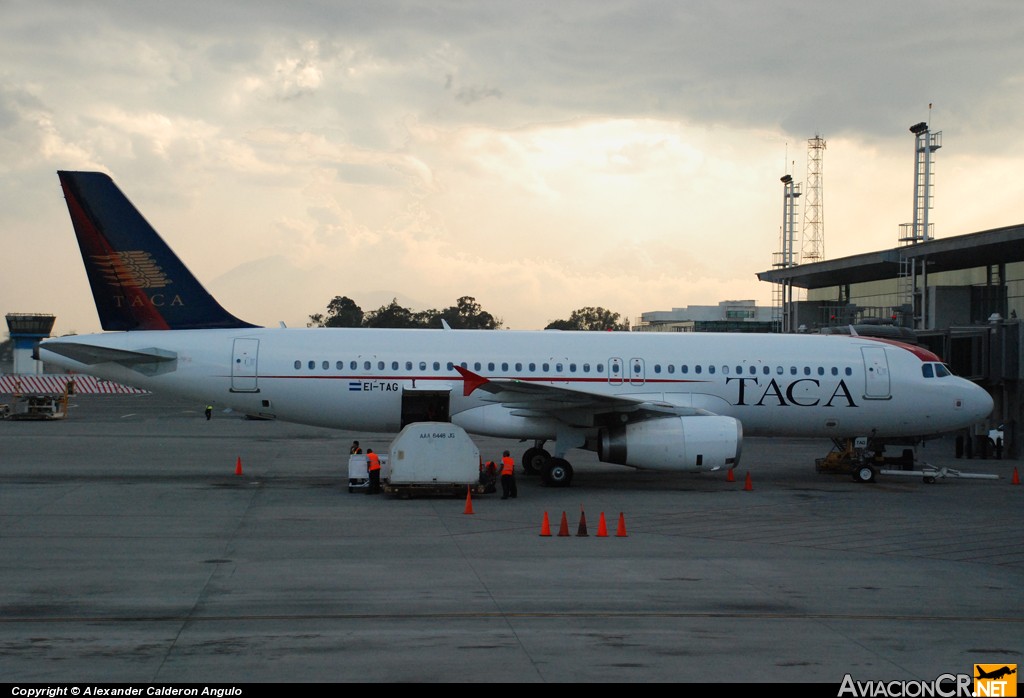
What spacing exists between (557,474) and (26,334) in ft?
276

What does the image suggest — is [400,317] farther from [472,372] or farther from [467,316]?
[472,372]

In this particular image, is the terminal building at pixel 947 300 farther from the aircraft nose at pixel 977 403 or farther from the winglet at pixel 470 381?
the winglet at pixel 470 381

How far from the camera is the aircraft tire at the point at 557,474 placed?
24016mm

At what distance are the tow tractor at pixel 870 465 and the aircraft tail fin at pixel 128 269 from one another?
17280mm

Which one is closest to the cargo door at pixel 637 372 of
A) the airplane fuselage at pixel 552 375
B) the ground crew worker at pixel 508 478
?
the airplane fuselage at pixel 552 375

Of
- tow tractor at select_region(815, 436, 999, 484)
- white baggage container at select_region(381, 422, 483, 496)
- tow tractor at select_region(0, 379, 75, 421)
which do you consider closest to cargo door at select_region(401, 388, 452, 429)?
white baggage container at select_region(381, 422, 483, 496)

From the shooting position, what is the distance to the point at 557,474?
24016mm

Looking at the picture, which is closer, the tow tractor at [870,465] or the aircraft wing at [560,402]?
the aircraft wing at [560,402]

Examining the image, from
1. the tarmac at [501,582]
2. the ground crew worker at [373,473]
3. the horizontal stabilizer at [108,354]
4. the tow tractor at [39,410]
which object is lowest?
the tarmac at [501,582]

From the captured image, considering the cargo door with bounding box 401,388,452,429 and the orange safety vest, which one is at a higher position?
the cargo door with bounding box 401,388,452,429

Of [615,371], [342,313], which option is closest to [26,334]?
[342,313]

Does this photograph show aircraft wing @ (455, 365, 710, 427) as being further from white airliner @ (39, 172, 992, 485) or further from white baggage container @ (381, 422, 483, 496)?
white baggage container @ (381, 422, 483, 496)

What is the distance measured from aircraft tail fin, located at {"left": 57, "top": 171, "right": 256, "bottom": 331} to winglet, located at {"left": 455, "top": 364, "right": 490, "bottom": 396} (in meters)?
A: 6.87

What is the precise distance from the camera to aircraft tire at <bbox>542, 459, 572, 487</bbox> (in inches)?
945
